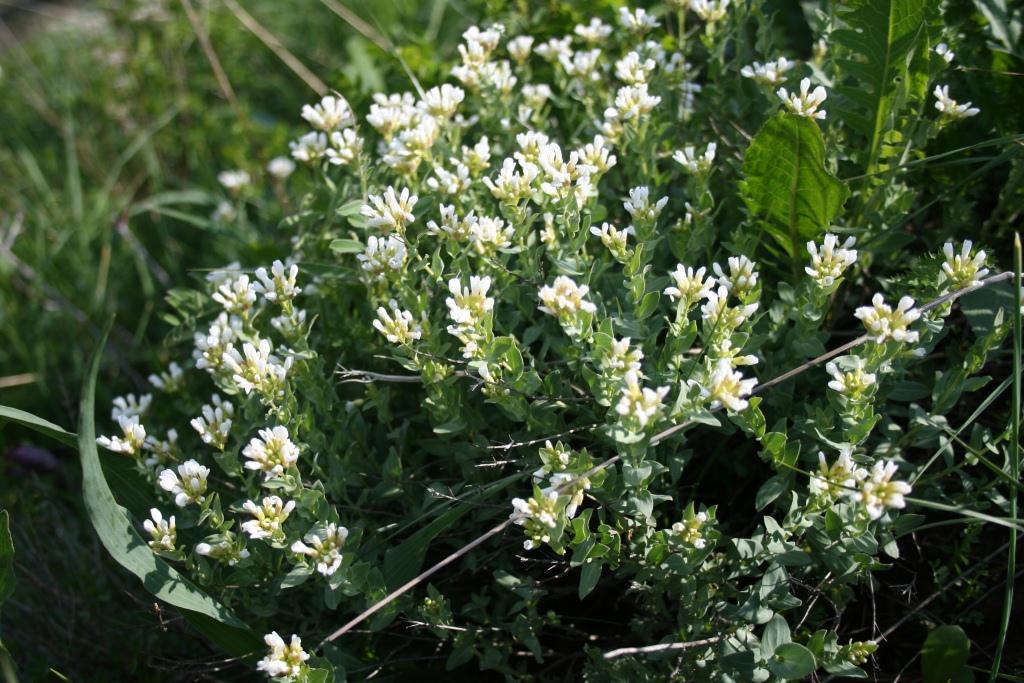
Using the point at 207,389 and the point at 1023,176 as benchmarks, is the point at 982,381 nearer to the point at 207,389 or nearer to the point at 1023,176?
the point at 1023,176

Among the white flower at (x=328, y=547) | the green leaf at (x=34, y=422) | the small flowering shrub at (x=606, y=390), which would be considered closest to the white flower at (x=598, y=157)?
the small flowering shrub at (x=606, y=390)

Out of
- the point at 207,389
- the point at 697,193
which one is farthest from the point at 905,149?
the point at 207,389

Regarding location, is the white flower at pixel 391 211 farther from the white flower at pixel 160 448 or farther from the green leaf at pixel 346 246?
the white flower at pixel 160 448

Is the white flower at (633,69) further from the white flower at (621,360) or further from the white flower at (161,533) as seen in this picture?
the white flower at (161,533)

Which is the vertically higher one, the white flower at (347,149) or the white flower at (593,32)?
the white flower at (593,32)

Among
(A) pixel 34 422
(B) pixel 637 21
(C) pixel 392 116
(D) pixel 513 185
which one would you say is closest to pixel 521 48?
(B) pixel 637 21

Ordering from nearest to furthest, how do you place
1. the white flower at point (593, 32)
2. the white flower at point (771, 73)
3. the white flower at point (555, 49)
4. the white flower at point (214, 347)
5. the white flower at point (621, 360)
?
the white flower at point (621, 360) → the white flower at point (214, 347) → the white flower at point (771, 73) → the white flower at point (593, 32) → the white flower at point (555, 49)

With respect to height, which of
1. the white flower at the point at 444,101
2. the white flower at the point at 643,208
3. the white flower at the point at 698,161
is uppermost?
the white flower at the point at 444,101

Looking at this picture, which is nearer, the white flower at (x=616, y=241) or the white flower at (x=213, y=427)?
the white flower at (x=616, y=241)

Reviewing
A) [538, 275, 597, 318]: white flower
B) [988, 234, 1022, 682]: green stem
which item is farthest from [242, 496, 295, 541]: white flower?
[988, 234, 1022, 682]: green stem

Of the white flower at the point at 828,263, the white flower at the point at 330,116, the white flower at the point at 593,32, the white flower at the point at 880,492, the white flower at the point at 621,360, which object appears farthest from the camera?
the white flower at the point at 593,32
